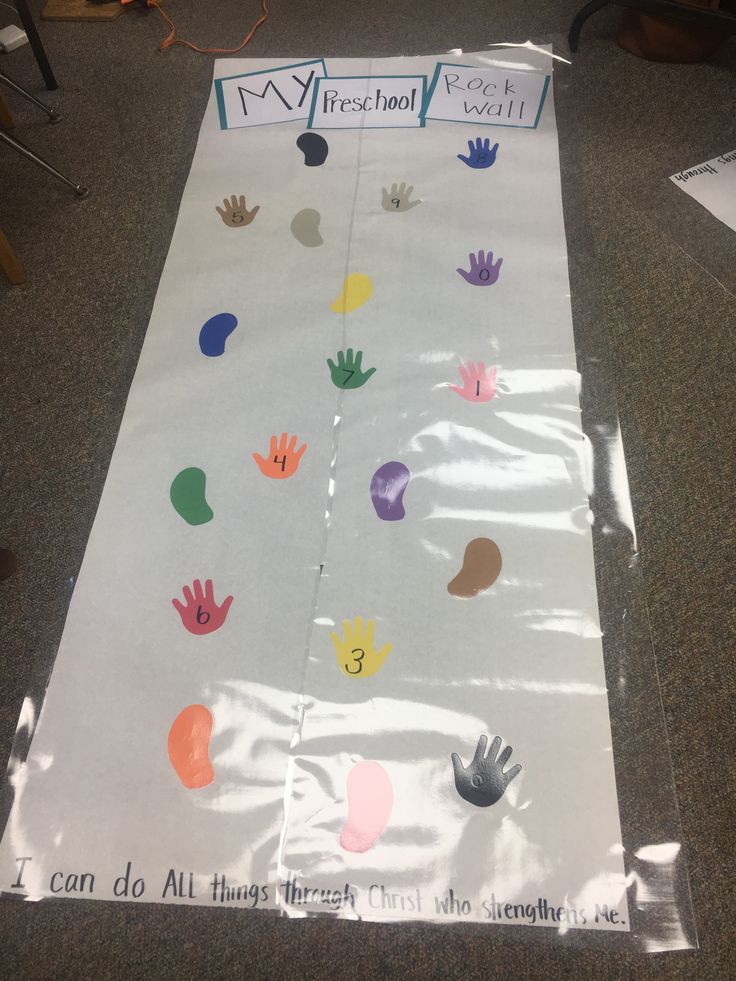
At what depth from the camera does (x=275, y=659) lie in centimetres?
80

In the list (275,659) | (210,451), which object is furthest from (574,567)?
(210,451)

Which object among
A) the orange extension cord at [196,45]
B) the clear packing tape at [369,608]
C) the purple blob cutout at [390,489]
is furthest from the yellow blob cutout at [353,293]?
the orange extension cord at [196,45]

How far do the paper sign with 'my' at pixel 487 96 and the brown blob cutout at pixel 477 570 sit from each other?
80 cm

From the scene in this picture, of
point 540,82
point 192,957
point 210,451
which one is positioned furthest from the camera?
point 540,82

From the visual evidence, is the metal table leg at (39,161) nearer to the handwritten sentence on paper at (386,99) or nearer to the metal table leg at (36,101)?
the metal table leg at (36,101)

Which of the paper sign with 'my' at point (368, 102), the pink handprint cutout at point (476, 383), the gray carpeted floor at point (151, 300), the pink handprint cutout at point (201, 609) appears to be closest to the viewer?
the gray carpeted floor at point (151, 300)

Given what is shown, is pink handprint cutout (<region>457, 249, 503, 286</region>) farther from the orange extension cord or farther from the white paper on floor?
the orange extension cord

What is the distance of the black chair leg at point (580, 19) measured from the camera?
1326mm

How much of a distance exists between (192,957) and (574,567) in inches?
22.8

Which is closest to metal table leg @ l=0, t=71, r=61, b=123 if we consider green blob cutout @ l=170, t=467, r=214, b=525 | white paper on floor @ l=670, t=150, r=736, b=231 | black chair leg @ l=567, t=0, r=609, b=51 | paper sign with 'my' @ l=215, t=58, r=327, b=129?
Result: paper sign with 'my' @ l=215, t=58, r=327, b=129

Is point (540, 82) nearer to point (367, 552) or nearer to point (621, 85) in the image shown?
point (621, 85)

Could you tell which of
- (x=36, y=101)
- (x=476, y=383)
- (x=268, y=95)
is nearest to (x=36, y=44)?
(x=36, y=101)

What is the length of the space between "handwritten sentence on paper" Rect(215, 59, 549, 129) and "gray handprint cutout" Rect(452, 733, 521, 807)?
103 cm

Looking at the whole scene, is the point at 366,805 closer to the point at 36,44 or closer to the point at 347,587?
the point at 347,587
